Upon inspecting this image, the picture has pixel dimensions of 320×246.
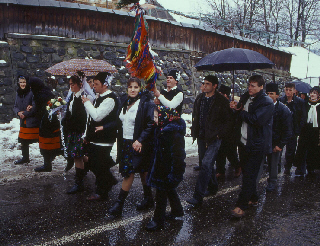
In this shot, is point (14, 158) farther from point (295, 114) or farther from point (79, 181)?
point (295, 114)

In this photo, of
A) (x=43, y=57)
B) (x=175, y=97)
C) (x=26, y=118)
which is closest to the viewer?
(x=175, y=97)

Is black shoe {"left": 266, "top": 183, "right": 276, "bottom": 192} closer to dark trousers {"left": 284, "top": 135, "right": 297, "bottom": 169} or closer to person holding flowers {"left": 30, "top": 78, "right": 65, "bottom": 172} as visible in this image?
dark trousers {"left": 284, "top": 135, "right": 297, "bottom": 169}

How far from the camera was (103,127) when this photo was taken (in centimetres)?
461

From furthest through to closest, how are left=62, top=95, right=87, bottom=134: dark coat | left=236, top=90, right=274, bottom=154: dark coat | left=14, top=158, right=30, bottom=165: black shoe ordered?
left=14, top=158, right=30, bottom=165: black shoe, left=62, top=95, right=87, bottom=134: dark coat, left=236, top=90, right=274, bottom=154: dark coat

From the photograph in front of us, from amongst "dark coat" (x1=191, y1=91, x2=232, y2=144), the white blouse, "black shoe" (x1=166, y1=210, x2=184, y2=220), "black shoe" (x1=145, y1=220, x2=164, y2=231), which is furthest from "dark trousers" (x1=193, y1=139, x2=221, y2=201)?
the white blouse

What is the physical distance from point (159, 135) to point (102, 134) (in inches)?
48.6

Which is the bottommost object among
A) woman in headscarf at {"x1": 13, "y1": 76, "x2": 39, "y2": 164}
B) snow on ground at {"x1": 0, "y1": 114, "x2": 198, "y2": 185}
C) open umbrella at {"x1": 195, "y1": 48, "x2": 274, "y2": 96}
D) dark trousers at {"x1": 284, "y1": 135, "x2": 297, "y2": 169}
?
snow on ground at {"x1": 0, "y1": 114, "x2": 198, "y2": 185}

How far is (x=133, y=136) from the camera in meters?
4.14

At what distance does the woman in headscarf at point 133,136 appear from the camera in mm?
4094

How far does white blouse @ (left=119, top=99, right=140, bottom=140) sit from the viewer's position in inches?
165

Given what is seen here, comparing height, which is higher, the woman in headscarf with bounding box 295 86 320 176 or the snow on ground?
the woman in headscarf with bounding box 295 86 320 176

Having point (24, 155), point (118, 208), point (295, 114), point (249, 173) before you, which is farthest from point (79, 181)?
point (295, 114)

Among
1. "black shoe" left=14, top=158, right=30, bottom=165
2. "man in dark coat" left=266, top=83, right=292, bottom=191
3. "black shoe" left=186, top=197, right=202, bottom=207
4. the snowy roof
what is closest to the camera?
"black shoe" left=186, top=197, right=202, bottom=207

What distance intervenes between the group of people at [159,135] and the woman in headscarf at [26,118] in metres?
0.71
